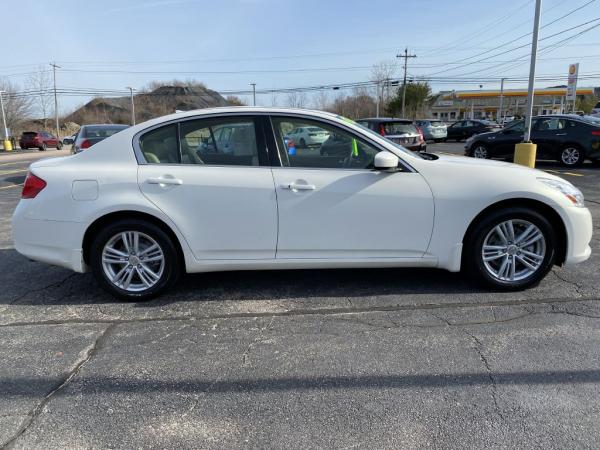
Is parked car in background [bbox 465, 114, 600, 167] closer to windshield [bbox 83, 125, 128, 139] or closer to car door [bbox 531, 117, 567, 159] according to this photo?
car door [bbox 531, 117, 567, 159]

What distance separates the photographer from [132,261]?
13.3ft

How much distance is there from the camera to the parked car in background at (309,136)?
13.3 feet

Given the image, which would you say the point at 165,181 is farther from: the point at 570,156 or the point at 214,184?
the point at 570,156

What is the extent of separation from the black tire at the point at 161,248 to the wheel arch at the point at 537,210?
2558 millimetres

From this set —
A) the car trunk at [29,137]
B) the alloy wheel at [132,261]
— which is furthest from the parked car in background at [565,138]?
the car trunk at [29,137]

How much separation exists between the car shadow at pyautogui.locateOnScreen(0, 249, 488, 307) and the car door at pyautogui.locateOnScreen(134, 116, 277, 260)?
475 millimetres

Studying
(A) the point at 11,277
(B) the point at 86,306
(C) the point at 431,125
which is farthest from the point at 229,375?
(C) the point at 431,125

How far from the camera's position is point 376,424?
7.97 feet

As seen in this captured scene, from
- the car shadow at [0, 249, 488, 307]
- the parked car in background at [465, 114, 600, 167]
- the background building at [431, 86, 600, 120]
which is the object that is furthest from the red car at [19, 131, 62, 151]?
the background building at [431, 86, 600, 120]

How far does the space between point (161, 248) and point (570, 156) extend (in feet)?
43.3

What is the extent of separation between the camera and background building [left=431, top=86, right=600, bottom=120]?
85.6 metres

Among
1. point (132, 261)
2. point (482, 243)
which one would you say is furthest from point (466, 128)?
point (132, 261)

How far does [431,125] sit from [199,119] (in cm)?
2733

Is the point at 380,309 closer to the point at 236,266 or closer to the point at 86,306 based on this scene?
the point at 236,266
